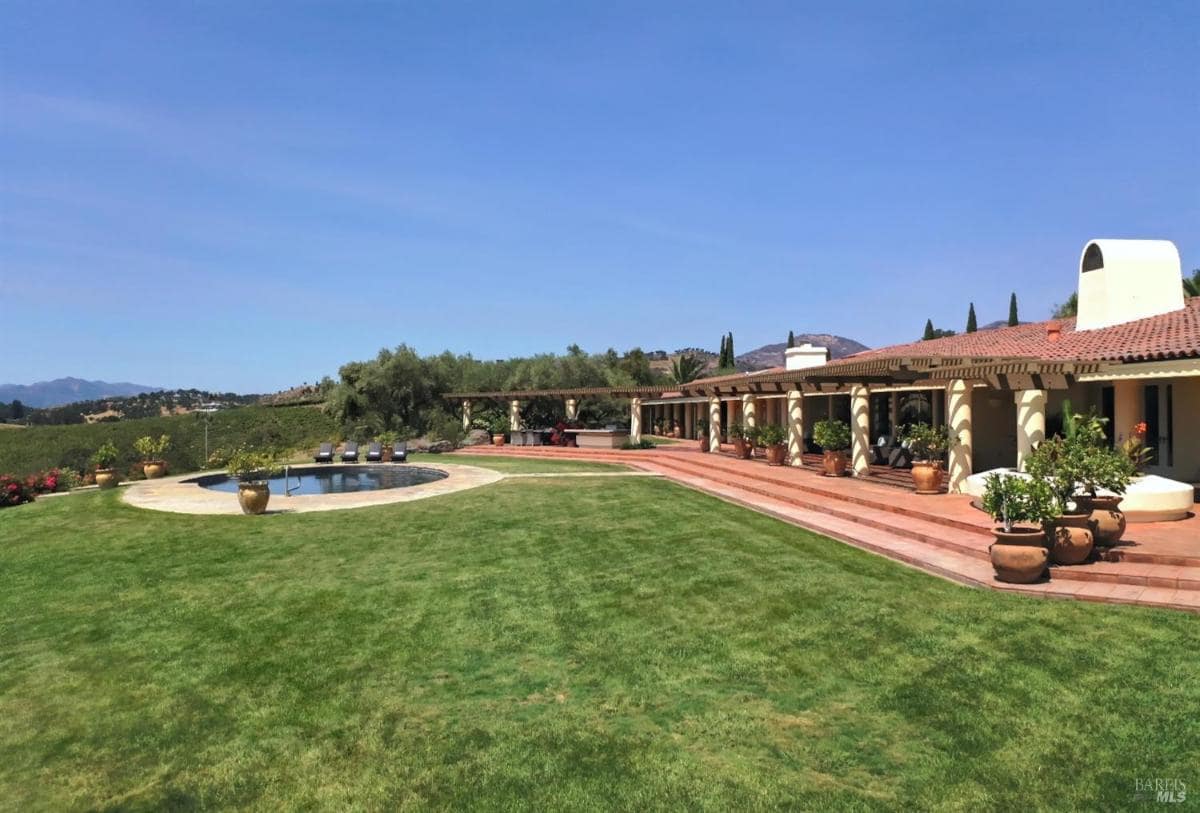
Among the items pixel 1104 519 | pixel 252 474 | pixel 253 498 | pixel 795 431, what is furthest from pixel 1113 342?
pixel 252 474

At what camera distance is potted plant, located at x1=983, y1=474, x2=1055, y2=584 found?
7879 mm

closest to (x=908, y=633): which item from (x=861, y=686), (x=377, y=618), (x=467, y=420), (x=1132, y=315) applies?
(x=861, y=686)

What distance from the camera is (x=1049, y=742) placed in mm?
4938

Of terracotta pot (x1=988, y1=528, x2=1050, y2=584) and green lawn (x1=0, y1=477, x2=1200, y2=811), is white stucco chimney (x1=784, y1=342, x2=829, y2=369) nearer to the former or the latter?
green lawn (x1=0, y1=477, x2=1200, y2=811)

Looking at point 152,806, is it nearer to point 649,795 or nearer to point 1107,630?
point 649,795

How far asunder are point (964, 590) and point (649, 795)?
5.18 metres

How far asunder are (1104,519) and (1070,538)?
0.63 m

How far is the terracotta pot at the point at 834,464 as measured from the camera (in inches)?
688

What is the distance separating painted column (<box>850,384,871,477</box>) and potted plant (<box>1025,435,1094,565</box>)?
8.15m

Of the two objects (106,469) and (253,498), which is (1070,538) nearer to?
(253,498)

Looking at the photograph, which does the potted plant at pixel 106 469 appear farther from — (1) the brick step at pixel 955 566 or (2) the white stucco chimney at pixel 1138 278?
(2) the white stucco chimney at pixel 1138 278

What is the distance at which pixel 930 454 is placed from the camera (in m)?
15.0

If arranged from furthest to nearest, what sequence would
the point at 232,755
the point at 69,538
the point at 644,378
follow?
the point at 644,378 → the point at 69,538 → the point at 232,755

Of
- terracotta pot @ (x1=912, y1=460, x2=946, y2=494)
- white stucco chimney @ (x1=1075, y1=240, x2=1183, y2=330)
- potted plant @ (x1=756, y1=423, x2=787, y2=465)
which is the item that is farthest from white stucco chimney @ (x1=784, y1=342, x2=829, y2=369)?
terracotta pot @ (x1=912, y1=460, x2=946, y2=494)
